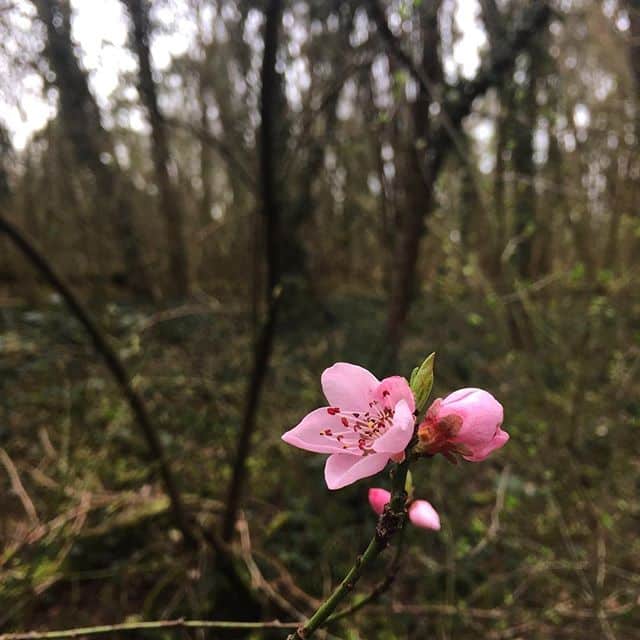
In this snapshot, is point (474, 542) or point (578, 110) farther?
point (578, 110)

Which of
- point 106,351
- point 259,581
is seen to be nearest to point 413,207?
point 106,351

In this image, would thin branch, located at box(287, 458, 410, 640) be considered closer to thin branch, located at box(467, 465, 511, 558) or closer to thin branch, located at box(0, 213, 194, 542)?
thin branch, located at box(467, 465, 511, 558)

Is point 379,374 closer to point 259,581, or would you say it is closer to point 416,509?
point 259,581

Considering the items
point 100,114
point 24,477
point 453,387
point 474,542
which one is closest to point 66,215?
point 100,114

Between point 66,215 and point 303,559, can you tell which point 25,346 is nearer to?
point 303,559

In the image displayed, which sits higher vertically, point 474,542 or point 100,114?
point 100,114

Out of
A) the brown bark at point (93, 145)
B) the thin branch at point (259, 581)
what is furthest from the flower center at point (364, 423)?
the brown bark at point (93, 145)

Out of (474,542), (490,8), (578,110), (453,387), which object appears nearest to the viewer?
(474,542)
